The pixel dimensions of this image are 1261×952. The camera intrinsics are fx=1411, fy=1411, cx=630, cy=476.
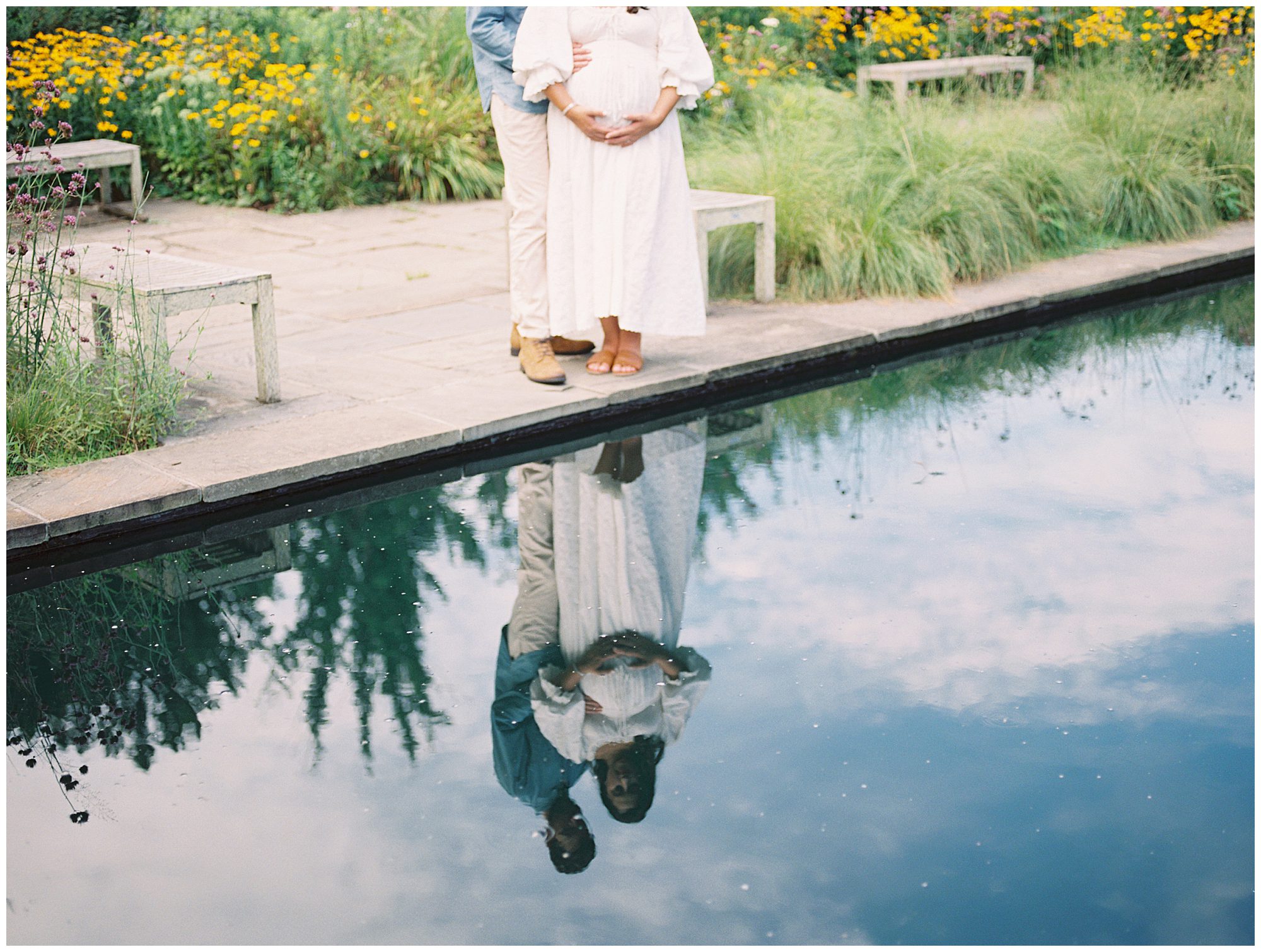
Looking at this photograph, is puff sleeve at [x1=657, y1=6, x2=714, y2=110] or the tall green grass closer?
puff sleeve at [x1=657, y1=6, x2=714, y2=110]

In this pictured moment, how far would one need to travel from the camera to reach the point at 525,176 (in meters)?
5.20

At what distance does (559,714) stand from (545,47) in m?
2.68

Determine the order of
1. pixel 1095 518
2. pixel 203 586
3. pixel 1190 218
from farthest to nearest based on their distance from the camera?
1. pixel 1190 218
2. pixel 1095 518
3. pixel 203 586

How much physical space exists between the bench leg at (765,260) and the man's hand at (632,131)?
1.41 metres

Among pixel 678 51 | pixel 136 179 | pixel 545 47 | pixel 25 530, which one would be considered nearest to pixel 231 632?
pixel 25 530

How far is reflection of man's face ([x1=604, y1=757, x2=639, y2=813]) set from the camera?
2791 mm

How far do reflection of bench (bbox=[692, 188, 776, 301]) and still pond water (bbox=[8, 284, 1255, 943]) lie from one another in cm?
146

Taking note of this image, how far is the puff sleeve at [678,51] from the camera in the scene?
5.02 meters

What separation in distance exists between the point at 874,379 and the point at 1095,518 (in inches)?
66.2

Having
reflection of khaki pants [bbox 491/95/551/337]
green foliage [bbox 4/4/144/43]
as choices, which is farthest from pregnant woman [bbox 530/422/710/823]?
green foliage [bbox 4/4/144/43]

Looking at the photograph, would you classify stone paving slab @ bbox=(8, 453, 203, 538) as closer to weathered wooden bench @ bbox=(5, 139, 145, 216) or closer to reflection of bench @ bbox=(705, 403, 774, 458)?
reflection of bench @ bbox=(705, 403, 774, 458)

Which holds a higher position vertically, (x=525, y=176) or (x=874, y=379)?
(x=525, y=176)

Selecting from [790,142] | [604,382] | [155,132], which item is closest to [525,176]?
[604,382]

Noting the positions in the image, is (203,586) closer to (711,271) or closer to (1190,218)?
(711,271)
